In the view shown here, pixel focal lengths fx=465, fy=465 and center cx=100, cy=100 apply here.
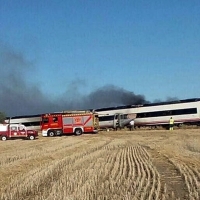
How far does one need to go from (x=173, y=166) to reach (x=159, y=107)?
44935 mm

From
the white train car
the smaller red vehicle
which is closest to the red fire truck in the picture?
the smaller red vehicle

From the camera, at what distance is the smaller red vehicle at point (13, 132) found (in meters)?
50.8

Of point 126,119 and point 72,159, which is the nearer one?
point 72,159

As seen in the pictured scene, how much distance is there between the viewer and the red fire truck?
2285 inches

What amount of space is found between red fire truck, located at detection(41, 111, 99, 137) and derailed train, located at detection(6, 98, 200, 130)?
8.06 m

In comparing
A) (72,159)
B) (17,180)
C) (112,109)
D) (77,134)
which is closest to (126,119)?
(112,109)

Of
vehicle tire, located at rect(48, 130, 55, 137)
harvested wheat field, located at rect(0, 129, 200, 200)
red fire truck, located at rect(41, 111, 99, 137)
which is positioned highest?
red fire truck, located at rect(41, 111, 99, 137)

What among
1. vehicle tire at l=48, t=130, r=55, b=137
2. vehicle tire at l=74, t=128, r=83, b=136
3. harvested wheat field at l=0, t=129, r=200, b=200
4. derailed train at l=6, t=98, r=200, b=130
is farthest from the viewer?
derailed train at l=6, t=98, r=200, b=130

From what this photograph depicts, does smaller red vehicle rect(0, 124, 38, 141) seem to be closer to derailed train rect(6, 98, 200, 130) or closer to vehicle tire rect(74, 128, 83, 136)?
vehicle tire rect(74, 128, 83, 136)

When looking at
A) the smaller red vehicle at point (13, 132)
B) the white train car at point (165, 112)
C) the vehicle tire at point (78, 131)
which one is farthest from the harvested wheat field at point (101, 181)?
the white train car at point (165, 112)

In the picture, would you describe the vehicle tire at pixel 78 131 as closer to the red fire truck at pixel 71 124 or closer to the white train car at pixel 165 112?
the red fire truck at pixel 71 124

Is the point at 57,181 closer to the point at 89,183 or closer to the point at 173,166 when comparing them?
the point at 89,183

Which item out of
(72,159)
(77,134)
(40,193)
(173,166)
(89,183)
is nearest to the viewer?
(40,193)

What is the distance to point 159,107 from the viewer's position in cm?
6272
